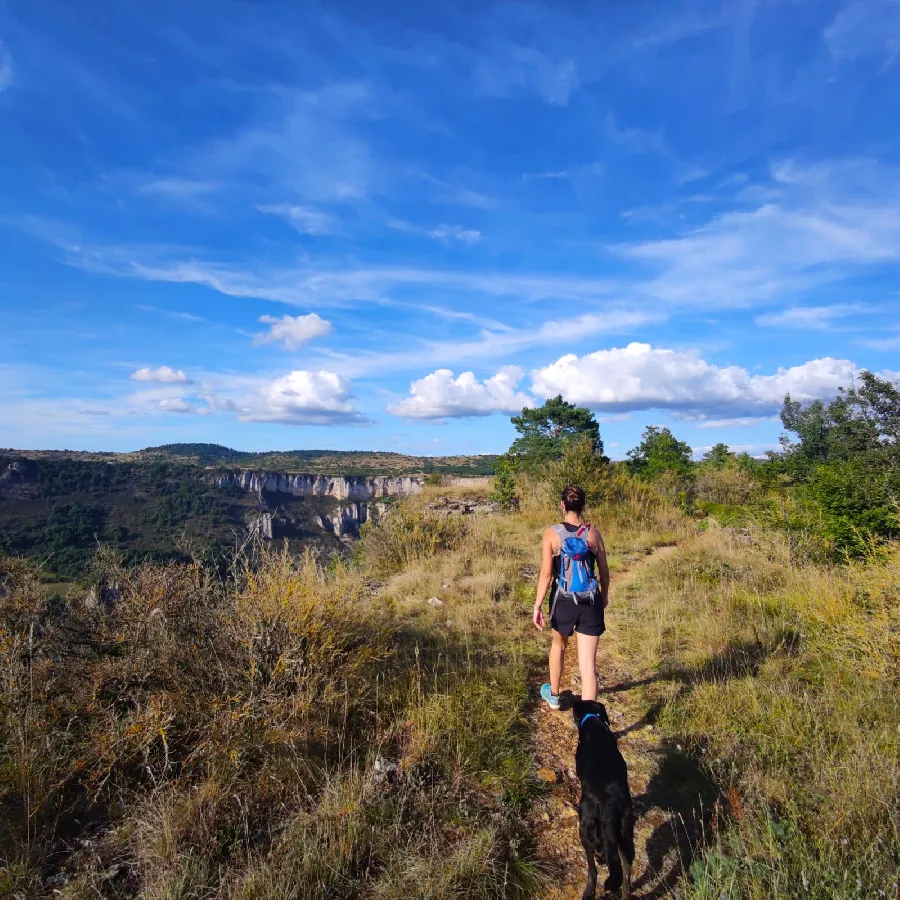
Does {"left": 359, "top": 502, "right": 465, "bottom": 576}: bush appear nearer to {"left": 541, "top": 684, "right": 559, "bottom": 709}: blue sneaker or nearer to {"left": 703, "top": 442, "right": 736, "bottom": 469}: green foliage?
{"left": 541, "top": 684, "right": 559, "bottom": 709}: blue sneaker

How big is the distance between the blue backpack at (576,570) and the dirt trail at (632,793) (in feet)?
3.35

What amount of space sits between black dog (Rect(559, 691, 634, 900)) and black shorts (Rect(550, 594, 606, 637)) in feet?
3.63

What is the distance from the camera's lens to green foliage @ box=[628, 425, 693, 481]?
657 inches

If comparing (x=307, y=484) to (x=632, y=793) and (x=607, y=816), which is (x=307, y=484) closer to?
(x=632, y=793)

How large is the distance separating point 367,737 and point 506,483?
36.7 feet

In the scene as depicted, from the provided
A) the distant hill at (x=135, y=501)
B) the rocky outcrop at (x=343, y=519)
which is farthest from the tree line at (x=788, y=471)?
the rocky outcrop at (x=343, y=519)

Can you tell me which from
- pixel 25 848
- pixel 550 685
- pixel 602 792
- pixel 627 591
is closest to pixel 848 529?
pixel 627 591

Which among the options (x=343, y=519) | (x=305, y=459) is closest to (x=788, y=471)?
(x=343, y=519)

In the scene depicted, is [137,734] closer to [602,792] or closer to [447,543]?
[602,792]

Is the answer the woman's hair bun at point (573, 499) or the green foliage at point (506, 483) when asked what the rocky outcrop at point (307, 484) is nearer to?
the green foliage at point (506, 483)

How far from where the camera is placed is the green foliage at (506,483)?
45.6ft

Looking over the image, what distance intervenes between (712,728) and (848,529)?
16.1 feet

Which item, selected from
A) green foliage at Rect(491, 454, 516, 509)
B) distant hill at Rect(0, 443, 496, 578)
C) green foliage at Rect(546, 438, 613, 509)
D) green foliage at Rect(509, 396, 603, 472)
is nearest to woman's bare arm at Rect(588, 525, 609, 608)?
green foliage at Rect(546, 438, 613, 509)

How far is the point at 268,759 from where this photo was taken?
2896 millimetres
